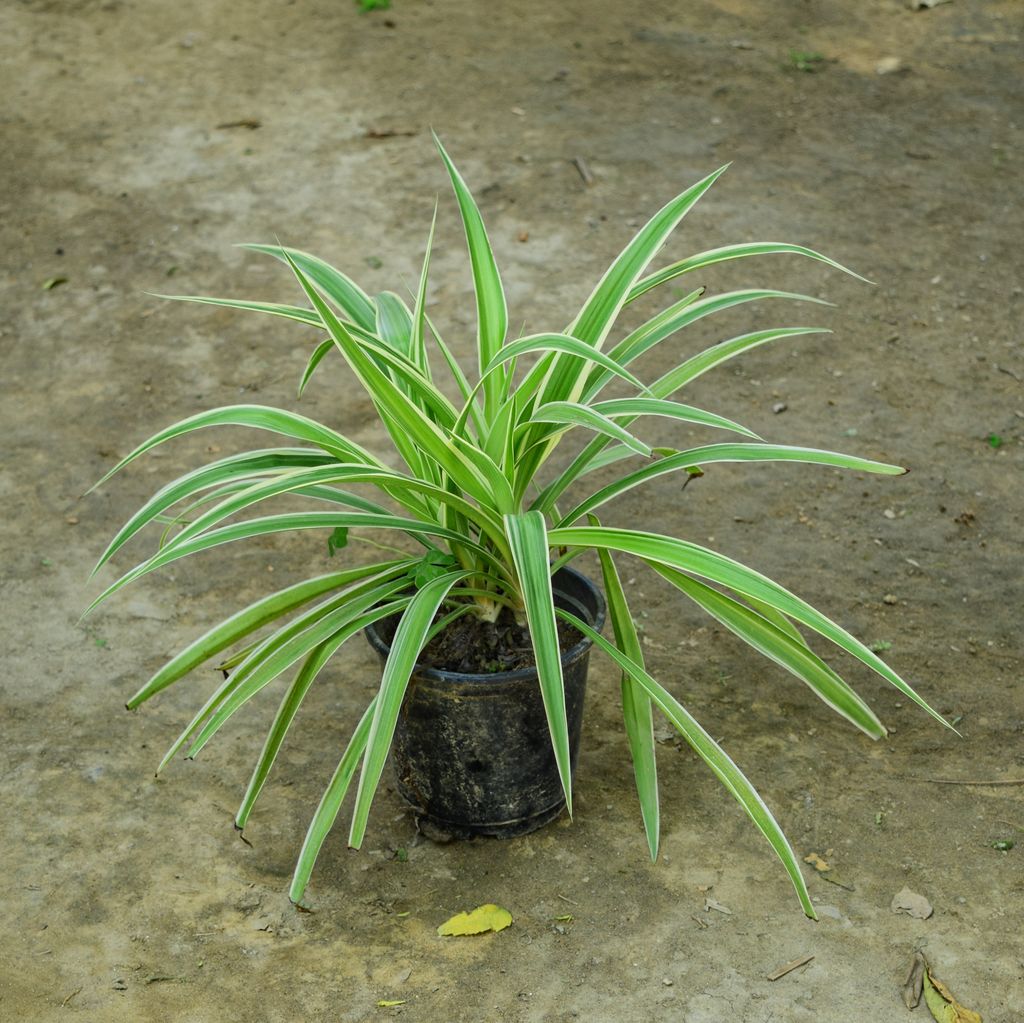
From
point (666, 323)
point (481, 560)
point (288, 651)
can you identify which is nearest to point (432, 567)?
point (481, 560)

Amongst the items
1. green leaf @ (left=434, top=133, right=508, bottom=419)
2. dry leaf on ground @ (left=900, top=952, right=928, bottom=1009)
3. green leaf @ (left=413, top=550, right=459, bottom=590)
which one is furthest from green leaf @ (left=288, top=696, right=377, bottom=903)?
dry leaf on ground @ (left=900, top=952, right=928, bottom=1009)

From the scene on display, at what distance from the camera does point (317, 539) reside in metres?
3.30

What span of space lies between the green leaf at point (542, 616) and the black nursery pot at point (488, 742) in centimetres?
26

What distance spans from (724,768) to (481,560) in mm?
566

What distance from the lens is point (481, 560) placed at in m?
2.27

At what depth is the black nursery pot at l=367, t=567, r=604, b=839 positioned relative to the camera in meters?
2.18

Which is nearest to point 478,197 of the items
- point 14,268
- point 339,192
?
point 339,192

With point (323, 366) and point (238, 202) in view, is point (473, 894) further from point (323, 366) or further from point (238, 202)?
point (238, 202)

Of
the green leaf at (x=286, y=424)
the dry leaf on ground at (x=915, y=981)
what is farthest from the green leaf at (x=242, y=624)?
the dry leaf on ground at (x=915, y=981)

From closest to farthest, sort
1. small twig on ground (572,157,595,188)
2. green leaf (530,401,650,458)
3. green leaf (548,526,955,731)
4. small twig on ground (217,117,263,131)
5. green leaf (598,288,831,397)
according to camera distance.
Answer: green leaf (530,401,650,458), green leaf (548,526,955,731), green leaf (598,288,831,397), small twig on ground (572,157,595,188), small twig on ground (217,117,263,131)

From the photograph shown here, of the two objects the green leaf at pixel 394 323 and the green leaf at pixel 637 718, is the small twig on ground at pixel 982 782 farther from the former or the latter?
the green leaf at pixel 394 323

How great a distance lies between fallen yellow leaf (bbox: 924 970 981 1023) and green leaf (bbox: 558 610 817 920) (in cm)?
22

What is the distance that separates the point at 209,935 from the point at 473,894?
18.5 inches

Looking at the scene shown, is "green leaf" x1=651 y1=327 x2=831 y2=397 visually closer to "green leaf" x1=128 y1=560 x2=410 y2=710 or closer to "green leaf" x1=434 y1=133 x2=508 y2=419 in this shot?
"green leaf" x1=434 y1=133 x2=508 y2=419
